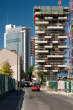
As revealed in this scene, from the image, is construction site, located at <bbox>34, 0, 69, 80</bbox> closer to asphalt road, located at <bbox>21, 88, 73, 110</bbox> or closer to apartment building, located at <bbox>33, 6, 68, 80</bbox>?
apartment building, located at <bbox>33, 6, 68, 80</bbox>

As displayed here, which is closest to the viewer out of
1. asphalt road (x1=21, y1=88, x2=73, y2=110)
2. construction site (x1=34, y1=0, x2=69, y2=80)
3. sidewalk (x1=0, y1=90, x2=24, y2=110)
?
asphalt road (x1=21, y1=88, x2=73, y2=110)

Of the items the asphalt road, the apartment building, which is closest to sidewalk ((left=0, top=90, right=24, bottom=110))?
the asphalt road

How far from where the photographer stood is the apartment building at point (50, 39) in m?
114

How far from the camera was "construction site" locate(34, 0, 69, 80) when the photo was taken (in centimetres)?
11400

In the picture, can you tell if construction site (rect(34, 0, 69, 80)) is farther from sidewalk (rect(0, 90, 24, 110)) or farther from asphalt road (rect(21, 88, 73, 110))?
sidewalk (rect(0, 90, 24, 110))

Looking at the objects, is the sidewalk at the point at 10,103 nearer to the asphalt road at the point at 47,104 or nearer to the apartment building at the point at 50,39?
the asphalt road at the point at 47,104

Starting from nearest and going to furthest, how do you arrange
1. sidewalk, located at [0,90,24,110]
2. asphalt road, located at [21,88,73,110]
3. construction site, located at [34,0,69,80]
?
asphalt road, located at [21,88,73,110], sidewalk, located at [0,90,24,110], construction site, located at [34,0,69,80]

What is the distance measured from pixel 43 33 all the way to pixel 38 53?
9624mm

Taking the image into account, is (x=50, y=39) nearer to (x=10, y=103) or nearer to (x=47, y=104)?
(x=10, y=103)

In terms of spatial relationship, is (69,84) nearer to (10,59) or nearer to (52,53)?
(10,59)

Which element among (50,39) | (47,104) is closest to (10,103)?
(47,104)

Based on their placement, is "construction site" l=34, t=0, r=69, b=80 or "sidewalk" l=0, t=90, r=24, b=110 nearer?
"sidewalk" l=0, t=90, r=24, b=110

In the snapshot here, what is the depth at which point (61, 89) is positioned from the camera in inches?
2057

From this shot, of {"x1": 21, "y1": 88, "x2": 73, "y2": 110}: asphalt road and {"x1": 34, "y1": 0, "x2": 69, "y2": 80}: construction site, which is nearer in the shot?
{"x1": 21, "y1": 88, "x2": 73, "y2": 110}: asphalt road
